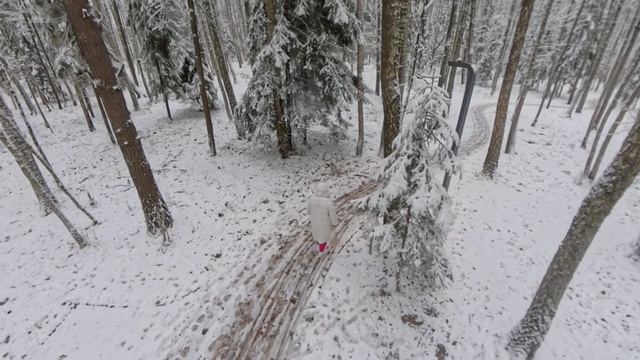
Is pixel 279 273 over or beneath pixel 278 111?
beneath

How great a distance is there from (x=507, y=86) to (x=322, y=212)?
29.9 ft

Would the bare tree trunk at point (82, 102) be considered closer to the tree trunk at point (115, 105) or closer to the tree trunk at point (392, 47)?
the tree trunk at point (115, 105)

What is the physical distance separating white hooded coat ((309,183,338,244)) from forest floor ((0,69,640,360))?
3.53ft

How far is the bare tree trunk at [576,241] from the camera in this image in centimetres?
375

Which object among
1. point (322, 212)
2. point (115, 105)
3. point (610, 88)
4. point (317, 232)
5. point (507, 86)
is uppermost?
point (115, 105)

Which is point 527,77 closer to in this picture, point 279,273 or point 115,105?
point 279,273

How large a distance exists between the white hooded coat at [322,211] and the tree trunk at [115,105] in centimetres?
426

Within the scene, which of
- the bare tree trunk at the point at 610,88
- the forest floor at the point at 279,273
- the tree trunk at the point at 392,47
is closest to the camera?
the forest floor at the point at 279,273

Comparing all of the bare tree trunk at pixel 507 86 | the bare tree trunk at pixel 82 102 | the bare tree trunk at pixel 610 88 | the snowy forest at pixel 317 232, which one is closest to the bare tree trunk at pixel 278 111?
the snowy forest at pixel 317 232

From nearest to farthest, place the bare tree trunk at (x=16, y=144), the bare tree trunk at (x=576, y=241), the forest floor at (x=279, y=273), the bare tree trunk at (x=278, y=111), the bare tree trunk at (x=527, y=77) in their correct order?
the bare tree trunk at (x=576, y=241)
the forest floor at (x=279, y=273)
the bare tree trunk at (x=16, y=144)
the bare tree trunk at (x=278, y=111)
the bare tree trunk at (x=527, y=77)

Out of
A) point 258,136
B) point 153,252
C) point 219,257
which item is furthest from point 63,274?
point 258,136

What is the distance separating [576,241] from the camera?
14.4 ft

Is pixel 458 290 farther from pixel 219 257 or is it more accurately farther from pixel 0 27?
pixel 0 27

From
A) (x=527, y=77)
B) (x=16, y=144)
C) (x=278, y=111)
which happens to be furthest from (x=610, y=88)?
(x=16, y=144)
